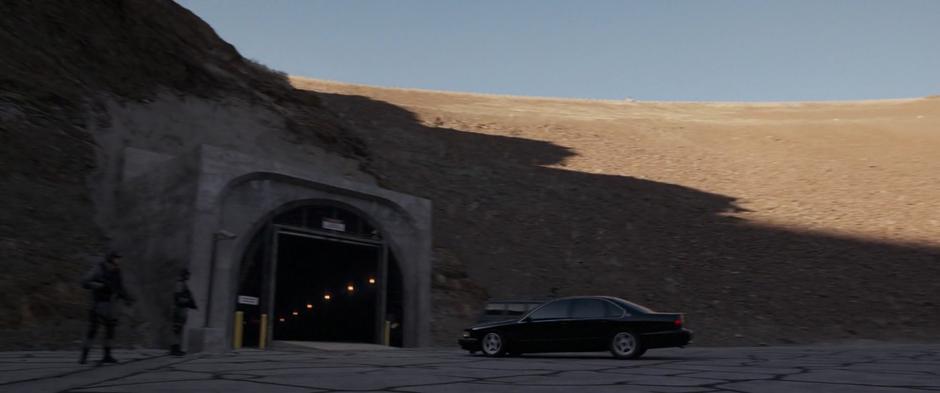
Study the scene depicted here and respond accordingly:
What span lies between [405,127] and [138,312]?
32772 millimetres

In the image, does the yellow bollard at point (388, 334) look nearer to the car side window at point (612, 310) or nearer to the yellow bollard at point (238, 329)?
the yellow bollard at point (238, 329)

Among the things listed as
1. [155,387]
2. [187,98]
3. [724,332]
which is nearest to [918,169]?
[724,332]

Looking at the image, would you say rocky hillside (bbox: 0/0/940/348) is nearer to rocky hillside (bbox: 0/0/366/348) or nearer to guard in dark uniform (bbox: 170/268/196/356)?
rocky hillside (bbox: 0/0/366/348)

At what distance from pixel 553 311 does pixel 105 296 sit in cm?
801

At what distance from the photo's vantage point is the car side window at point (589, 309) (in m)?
15.0

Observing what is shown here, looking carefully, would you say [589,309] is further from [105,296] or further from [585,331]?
[105,296]

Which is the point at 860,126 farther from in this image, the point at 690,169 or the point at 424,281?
the point at 424,281

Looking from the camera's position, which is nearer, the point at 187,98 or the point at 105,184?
the point at 105,184

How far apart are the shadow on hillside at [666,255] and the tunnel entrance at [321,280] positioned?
5691 millimetres

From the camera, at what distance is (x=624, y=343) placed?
1453cm

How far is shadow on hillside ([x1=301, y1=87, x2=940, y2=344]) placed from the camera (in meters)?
26.8

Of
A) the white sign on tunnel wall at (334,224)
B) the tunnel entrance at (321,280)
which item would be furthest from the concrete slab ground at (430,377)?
Result: the white sign on tunnel wall at (334,224)

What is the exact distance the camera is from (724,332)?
83.8ft

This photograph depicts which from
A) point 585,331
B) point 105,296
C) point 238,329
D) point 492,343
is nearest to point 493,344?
point 492,343
